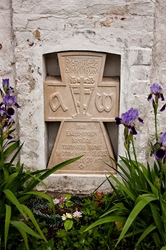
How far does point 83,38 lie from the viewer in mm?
2504

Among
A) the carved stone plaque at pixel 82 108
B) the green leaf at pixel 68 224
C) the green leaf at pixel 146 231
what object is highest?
A: the carved stone plaque at pixel 82 108

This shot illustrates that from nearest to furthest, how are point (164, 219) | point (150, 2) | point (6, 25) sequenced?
point (164, 219) < point (150, 2) < point (6, 25)

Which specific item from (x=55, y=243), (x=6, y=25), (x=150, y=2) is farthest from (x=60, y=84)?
(x=55, y=243)

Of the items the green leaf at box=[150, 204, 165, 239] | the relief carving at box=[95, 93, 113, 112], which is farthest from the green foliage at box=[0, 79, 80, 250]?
the relief carving at box=[95, 93, 113, 112]

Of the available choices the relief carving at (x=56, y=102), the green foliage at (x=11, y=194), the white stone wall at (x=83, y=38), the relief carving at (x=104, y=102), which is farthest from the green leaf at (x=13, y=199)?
the relief carving at (x=104, y=102)

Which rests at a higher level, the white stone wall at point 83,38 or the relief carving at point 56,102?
the white stone wall at point 83,38

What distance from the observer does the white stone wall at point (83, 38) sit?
2.46 meters

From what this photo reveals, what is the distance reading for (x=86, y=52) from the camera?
2559 mm

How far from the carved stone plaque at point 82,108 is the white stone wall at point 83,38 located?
78 millimetres

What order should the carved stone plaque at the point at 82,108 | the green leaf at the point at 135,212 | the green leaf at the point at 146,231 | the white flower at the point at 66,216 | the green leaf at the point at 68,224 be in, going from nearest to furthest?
1. the green leaf at the point at 135,212
2. the green leaf at the point at 146,231
3. the green leaf at the point at 68,224
4. the white flower at the point at 66,216
5. the carved stone plaque at the point at 82,108

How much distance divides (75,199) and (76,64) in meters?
1.00

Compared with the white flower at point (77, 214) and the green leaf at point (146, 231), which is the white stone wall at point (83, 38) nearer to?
the white flower at point (77, 214)

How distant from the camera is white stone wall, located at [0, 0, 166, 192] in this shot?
2.46m

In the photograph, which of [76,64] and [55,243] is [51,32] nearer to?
[76,64]
